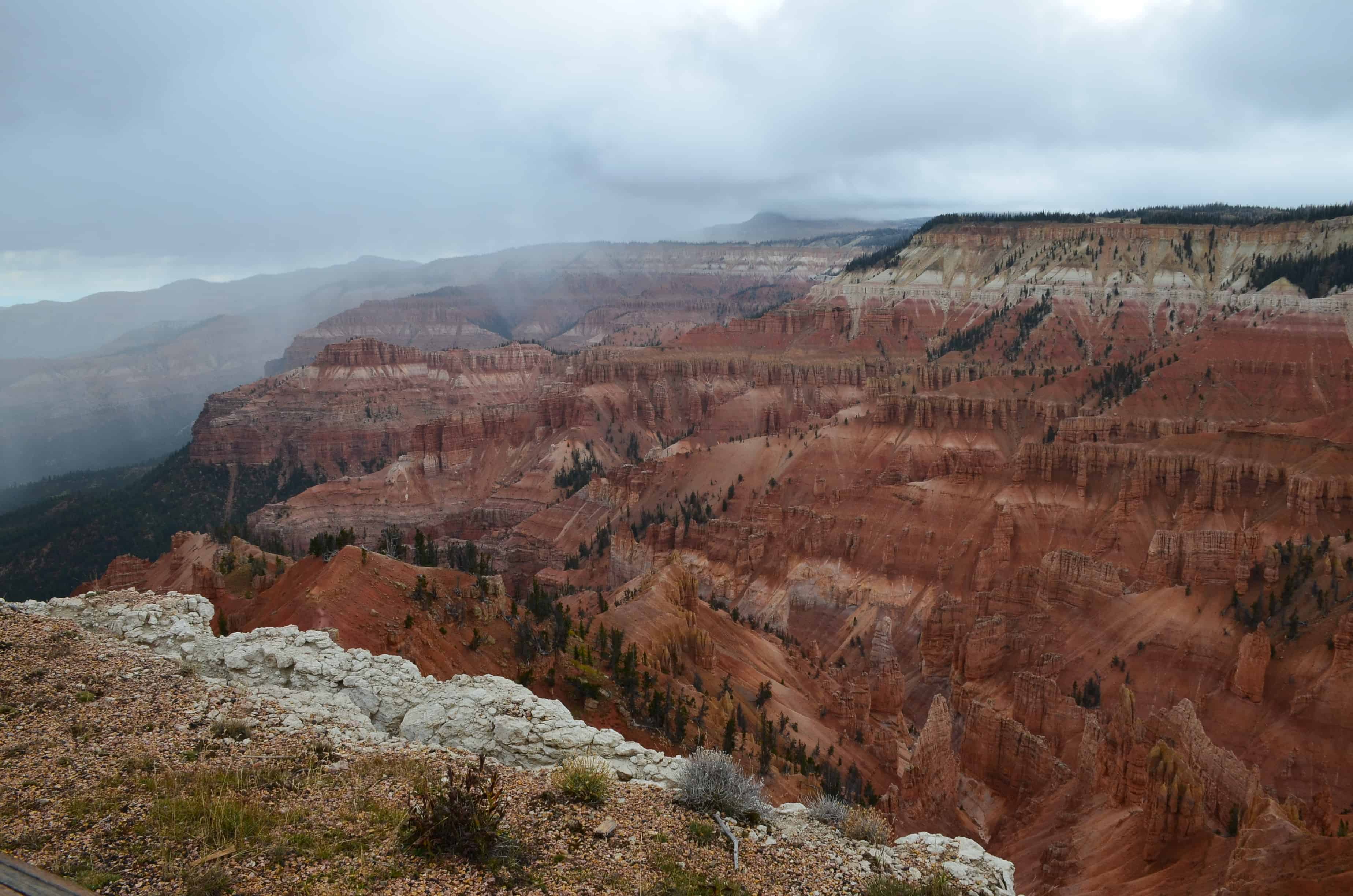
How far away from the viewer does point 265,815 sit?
13.0m

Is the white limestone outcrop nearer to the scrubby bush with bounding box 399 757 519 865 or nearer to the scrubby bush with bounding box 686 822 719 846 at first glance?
the scrubby bush with bounding box 686 822 719 846

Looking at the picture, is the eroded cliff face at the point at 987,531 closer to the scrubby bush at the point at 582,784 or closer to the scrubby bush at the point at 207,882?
the scrubby bush at the point at 582,784

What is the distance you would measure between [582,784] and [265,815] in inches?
202

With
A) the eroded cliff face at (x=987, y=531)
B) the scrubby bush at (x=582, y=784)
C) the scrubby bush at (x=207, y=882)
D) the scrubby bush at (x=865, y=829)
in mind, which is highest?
the scrubby bush at (x=207, y=882)

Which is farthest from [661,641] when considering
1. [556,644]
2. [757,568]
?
[757,568]

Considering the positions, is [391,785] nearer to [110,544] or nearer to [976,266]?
[110,544]

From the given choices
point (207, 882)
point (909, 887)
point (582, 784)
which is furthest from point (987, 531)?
point (207, 882)

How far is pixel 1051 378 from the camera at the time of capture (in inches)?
4035

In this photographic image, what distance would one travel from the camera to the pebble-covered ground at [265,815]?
1182 centimetres

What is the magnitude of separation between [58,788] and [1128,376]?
106182 mm

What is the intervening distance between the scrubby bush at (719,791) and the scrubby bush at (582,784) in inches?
58.8

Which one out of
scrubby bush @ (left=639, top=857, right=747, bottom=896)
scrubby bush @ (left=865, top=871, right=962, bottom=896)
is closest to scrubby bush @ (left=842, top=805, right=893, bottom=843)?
scrubby bush @ (left=865, top=871, right=962, bottom=896)

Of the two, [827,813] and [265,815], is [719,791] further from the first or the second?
[265,815]

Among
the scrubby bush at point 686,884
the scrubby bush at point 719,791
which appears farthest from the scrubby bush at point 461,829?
the scrubby bush at point 719,791
